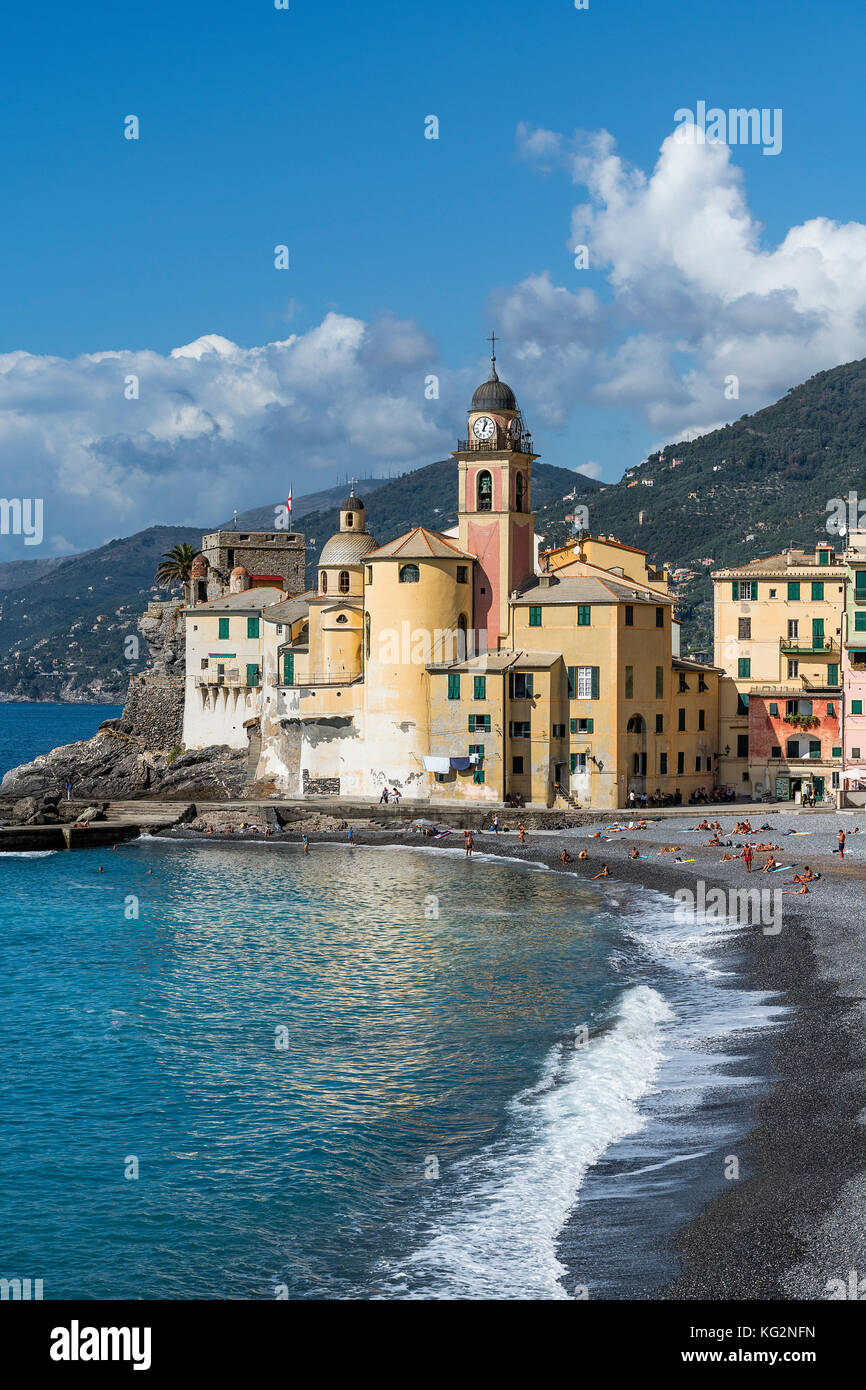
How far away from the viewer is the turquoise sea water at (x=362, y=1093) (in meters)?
22.0

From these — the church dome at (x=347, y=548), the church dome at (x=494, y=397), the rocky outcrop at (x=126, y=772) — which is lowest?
the rocky outcrop at (x=126, y=772)

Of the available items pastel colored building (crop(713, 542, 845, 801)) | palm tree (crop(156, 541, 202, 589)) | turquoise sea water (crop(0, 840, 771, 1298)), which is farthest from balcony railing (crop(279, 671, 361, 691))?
palm tree (crop(156, 541, 202, 589))

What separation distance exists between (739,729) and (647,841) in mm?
14424

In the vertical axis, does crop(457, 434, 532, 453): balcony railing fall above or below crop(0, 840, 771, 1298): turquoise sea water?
above

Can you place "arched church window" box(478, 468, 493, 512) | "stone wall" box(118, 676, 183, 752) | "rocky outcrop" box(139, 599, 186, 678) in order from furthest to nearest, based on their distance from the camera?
"rocky outcrop" box(139, 599, 186, 678) < "stone wall" box(118, 676, 183, 752) < "arched church window" box(478, 468, 493, 512)

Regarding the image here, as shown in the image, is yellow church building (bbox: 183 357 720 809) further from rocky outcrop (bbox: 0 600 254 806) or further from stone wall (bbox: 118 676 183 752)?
stone wall (bbox: 118 676 183 752)

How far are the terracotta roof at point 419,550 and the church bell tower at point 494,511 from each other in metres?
1.47

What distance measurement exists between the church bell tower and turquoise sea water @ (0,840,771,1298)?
20953mm

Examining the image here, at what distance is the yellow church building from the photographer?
67.7 m

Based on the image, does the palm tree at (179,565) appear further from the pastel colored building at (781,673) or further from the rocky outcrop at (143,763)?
the pastel colored building at (781,673)

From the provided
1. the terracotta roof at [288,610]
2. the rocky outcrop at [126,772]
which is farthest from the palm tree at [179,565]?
the terracotta roof at [288,610]

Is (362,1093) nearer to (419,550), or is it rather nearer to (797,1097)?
A: (797,1097)

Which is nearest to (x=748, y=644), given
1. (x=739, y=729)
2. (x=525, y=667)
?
(x=739, y=729)
